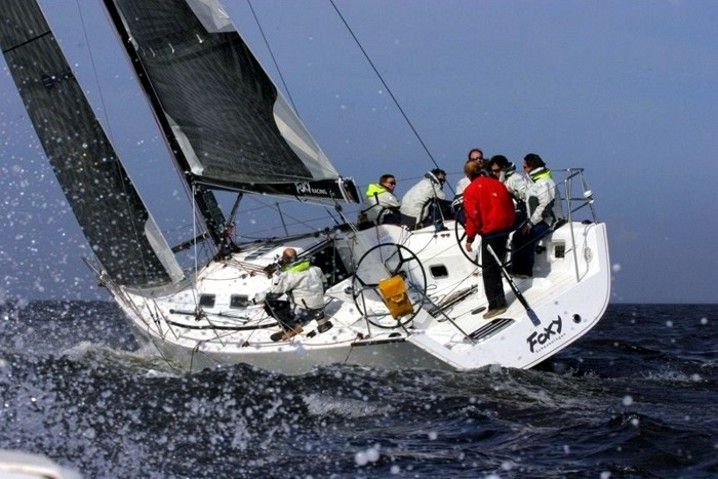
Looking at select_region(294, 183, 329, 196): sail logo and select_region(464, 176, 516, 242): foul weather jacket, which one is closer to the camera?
select_region(464, 176, 516, 242): foul weather jacket

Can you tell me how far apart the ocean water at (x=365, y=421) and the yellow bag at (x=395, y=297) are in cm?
58

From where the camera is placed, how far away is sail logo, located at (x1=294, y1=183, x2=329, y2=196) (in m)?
11.9

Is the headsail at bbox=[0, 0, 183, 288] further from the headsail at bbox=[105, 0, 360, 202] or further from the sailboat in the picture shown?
the headsail at bbox=[105, 0, 360, 202]

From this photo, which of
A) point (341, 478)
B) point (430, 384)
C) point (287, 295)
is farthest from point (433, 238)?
point (341, 478)

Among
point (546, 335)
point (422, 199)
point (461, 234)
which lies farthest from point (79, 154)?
point (546, 335)

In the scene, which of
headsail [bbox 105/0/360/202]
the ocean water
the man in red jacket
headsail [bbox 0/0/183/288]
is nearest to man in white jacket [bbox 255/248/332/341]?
the ocean water

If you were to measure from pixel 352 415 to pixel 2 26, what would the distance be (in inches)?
271

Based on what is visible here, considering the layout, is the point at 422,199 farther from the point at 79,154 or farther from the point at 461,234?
the point at 79,154

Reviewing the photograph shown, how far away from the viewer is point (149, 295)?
13.1 m

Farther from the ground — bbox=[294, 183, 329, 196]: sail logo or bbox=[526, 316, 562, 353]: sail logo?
bbox=[294, 183, 329, 196]: sail logo

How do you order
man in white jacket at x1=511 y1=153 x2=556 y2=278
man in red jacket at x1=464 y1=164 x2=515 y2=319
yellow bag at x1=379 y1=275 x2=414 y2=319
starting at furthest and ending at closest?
man in white jacket at x1=511 y1=153 x2=556 y2=278 < man in red jacket at x1=464 y1=164 x2=515 y2=319 < yellow bag at x1=379 y1=275 x2=414 y2=319

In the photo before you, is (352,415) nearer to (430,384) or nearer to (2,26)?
(430,384)

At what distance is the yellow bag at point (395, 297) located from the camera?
33.1 feet

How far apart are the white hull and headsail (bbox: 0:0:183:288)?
0.49 metres
